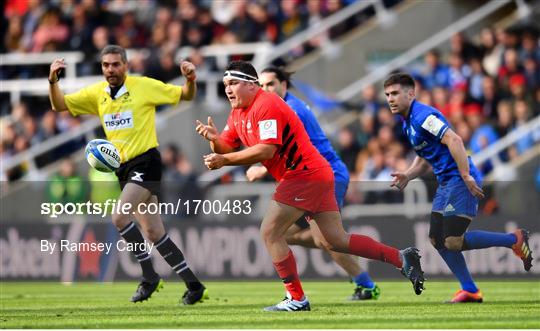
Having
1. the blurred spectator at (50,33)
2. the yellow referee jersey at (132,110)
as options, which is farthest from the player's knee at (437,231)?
the blurred spectator at (50,33)

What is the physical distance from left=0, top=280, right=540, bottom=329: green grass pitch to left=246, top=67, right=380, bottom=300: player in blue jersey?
0.29 meters

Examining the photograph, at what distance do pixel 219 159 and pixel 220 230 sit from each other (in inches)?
267

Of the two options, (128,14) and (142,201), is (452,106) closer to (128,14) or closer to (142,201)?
(128,14)

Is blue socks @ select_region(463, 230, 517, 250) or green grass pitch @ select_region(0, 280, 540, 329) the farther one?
blue socks @ select_region(463, 230, 517, 250)

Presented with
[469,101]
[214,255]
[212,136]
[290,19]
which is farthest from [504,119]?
[212,136]

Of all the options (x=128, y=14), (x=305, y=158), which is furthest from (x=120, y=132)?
(x=128, y=14)

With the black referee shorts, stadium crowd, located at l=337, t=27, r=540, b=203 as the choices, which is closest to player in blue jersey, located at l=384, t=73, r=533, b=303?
the black referee shorts

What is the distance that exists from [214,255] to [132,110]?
468 cm

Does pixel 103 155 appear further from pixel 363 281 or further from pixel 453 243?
pixel 453 243

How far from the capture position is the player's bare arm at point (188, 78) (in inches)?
472

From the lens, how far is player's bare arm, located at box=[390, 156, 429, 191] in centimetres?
1217

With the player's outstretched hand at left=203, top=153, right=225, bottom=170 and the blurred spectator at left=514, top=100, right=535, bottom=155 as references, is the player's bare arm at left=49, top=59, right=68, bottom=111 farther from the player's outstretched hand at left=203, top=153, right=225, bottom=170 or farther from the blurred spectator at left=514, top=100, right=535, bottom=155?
the blurred spectator at left=514, top=100, right=535, bottom=155

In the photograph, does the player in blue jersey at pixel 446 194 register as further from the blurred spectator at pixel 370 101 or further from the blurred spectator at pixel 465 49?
the blurred spectator at pixel 465 49

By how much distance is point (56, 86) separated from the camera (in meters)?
12.5
